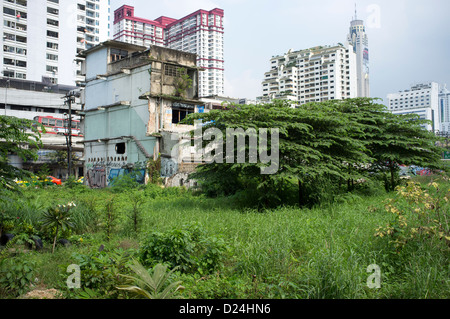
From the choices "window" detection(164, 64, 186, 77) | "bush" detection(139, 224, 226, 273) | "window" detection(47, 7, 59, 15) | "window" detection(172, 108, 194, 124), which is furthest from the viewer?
"window" detection(47, 7, 59, 15)

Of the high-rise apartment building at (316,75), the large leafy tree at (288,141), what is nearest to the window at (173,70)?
the large leafy tree at (288,141)

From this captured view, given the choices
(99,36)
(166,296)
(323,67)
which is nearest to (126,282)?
(166,296)

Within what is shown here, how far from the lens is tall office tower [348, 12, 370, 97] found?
93500 millimetres

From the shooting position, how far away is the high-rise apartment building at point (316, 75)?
79000mm

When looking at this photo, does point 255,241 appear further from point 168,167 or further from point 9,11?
point 9,11

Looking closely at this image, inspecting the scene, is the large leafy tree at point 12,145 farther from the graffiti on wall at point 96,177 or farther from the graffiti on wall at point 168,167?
the graffiti on wall at point 96,177

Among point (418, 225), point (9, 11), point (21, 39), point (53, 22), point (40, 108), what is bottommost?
point (418, 225)

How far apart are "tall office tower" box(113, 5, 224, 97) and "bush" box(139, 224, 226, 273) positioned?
84036 mm

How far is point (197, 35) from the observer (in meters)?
90.1

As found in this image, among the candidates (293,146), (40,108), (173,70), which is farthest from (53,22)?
(293,146)

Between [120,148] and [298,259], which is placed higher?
[120,148]

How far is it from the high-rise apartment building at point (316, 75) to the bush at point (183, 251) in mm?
70778

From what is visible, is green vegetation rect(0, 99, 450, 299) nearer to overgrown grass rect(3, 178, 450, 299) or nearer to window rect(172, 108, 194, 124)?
overgrown grass rect(3, 178, 450, 299)

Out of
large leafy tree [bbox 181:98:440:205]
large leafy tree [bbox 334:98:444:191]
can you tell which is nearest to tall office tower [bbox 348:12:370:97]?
large leafy tree [bbox 334:98:444:191]
